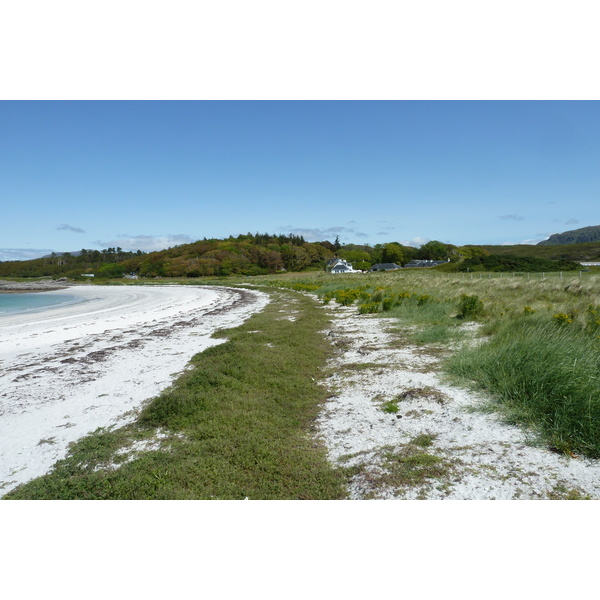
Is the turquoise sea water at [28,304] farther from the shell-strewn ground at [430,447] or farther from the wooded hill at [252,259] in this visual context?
the wooded hill at [252,259]

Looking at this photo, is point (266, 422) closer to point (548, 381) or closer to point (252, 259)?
point (548, 381)

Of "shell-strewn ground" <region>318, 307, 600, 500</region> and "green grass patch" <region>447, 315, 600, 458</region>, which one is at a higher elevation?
"green grass patch" <region>447, 315, 600, 458</region>

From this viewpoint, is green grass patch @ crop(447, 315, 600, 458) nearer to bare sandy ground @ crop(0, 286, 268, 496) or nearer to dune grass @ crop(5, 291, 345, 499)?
dune grass @ crop(5, 291, 345, 499)

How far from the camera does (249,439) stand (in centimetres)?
432

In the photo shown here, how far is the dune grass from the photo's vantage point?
11.1 ft

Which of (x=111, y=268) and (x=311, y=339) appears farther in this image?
(x=111, y=268)

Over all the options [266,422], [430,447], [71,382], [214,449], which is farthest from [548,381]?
[71,382]

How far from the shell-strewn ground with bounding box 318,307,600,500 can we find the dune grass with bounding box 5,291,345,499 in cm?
36

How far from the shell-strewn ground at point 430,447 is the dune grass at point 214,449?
36 cm

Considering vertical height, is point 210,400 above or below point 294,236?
below

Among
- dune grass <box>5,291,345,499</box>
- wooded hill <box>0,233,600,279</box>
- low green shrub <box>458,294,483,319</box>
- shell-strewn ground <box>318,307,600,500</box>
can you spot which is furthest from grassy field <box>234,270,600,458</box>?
wooded hill <box>0,233,600,279</box>
